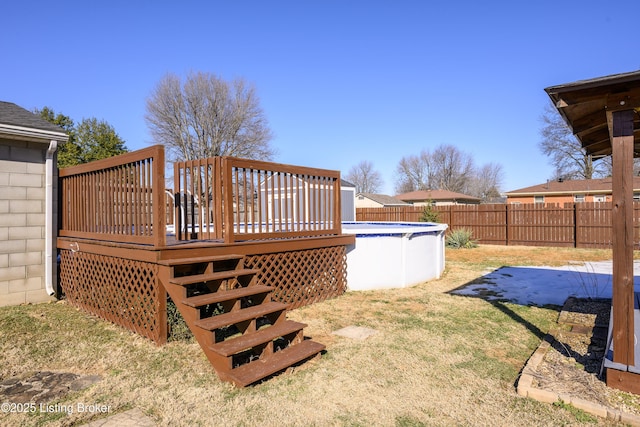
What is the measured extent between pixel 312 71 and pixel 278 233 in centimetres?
1389

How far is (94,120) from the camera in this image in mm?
20734

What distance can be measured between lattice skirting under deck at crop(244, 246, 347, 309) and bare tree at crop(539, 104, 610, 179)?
99.0ft

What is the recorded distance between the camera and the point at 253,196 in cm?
486

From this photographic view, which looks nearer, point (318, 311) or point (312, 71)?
point (318, 311)

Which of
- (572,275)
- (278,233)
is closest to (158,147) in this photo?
(278,233)

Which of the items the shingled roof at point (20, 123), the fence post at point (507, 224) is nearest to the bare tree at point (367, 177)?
the fence post at point (507, 224)

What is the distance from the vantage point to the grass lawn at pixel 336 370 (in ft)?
7.82

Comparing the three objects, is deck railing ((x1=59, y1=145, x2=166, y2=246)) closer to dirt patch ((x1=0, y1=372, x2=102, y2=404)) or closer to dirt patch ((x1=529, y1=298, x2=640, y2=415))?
dirt patch ((x1=0, y1=372, x2=102, y2=404))

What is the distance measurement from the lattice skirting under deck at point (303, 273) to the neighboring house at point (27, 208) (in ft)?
11.3

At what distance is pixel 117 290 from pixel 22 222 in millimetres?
2212

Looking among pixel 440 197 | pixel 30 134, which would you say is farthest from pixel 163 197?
pixel 440 197

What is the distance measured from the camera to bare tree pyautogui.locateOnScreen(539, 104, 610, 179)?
28.8 metres

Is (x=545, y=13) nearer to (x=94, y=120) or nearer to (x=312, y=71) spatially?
(x=312, y=71)

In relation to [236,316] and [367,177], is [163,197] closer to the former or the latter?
[236,316]
